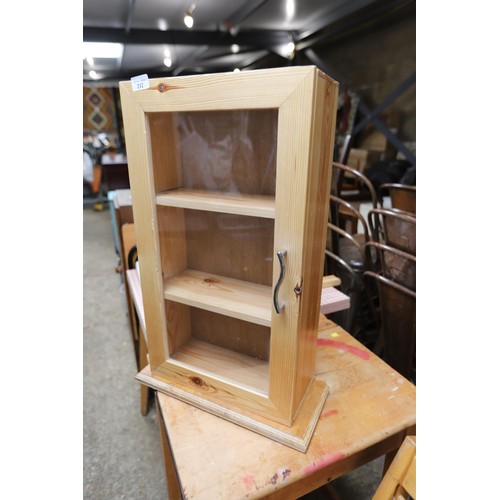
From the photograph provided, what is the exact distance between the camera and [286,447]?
71 cm

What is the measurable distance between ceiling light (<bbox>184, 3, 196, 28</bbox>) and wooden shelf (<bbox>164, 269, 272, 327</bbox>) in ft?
10.9

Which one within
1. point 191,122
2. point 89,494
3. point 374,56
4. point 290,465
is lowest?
point 89,494

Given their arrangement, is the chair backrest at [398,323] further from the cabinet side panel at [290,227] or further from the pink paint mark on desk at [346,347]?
the cabinet side panel at [290,227]

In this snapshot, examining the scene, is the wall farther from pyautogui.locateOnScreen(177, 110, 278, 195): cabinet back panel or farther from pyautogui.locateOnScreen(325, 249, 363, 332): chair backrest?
pyautogui.locateOnScreen(177, 110, 278, 195): cabinet back panel

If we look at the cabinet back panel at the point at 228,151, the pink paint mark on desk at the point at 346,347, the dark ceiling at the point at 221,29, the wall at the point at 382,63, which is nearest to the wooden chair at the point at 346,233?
the pink paint mark on desk at the point at 346,347

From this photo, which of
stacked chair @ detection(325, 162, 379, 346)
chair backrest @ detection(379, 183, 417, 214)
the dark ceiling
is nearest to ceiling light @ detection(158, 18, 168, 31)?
the dark ceiling

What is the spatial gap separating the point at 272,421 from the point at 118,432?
1204 millimetres

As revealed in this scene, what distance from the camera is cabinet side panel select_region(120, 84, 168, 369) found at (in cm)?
68

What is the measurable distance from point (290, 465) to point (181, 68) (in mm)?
4949

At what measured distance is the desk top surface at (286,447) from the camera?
2.10ft

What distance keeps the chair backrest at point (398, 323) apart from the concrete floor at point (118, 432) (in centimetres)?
45
